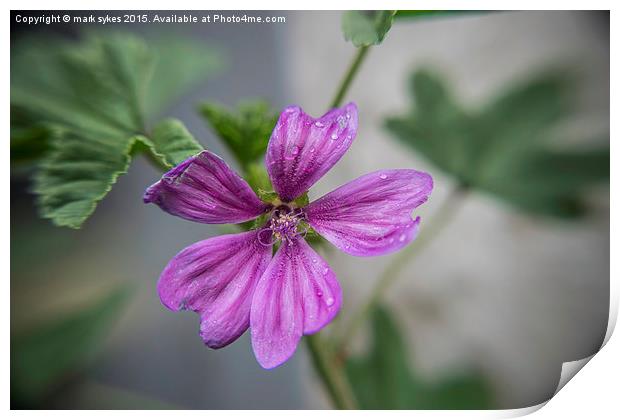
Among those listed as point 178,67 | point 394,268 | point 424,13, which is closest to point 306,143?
point 424,13

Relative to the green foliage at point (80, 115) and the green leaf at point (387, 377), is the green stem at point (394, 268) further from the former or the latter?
the green foliage at point (80, 115)

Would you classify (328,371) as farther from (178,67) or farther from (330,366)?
(178,67)

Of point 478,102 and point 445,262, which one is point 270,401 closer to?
point 445,262

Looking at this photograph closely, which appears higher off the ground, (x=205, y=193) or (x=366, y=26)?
(x=366, y=26)

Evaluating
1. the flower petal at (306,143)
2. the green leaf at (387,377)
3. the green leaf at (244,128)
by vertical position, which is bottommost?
the green leaf at (387,377)

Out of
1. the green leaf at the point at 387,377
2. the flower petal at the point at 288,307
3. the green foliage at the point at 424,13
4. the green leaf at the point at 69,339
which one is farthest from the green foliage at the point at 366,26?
the green leaf at the point at 69,339

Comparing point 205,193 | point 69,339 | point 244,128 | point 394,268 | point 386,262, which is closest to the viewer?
point 205,193

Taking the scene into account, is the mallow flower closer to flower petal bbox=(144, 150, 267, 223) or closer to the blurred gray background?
flower petal bbox=(144, 150, 267, 223)
